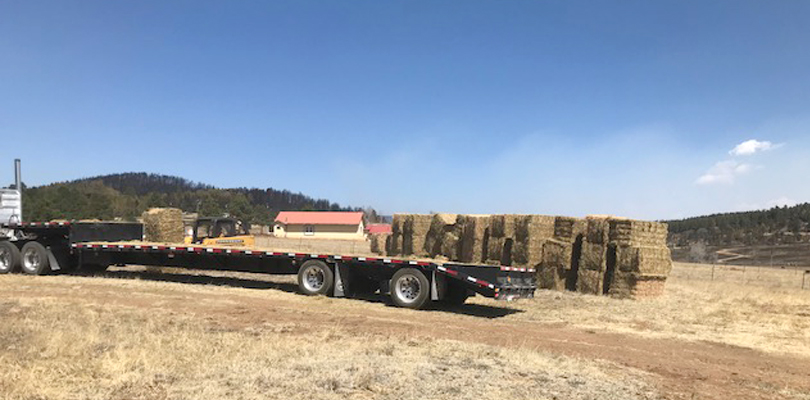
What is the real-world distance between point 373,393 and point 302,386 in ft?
2.46

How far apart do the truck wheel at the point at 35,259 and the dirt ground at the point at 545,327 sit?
0.70m

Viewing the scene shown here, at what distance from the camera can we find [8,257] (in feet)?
59.1

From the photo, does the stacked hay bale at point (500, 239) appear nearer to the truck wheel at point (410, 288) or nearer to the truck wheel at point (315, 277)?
the truck wheel at point (410, 288)

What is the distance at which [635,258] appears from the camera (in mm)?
16266

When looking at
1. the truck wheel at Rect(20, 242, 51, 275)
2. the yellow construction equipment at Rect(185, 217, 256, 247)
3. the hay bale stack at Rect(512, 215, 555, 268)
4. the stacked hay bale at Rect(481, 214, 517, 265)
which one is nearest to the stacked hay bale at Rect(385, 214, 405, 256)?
the stacked hay bale at Rect(481, 214, 517, 265)

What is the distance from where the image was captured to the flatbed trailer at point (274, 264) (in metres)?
12.5

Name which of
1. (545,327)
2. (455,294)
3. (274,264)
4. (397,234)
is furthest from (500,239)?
(545,327)

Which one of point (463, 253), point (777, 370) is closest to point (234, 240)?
point (463, 253)

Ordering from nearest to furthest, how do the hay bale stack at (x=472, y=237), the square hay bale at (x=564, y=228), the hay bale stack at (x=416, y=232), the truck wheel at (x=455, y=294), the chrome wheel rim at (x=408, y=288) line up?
1. the chrome wheel rim at (x=408, y=288)
2. the truck wheel at (x=455, y=294)
3. the square hay bale at (x=564, y=228)
4. the hay bale stack at (x=472, y=237)
5. the hay bale stack at (x=416, y=232)

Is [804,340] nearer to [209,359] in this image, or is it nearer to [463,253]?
[209,359]

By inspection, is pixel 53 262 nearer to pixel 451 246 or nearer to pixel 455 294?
pixel 455 294

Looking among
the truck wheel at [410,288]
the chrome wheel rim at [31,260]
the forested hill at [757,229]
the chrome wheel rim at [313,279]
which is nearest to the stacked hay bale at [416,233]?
the chrome wheel rim at [313,279]

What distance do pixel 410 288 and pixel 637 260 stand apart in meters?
7.46

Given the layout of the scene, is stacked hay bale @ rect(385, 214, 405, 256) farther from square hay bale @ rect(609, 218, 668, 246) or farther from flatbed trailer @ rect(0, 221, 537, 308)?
square hay bale @ rect(609, 218, 668, 246)
